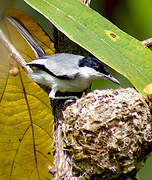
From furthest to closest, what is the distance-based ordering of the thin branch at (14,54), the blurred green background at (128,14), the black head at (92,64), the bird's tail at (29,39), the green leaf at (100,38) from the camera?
the blurred green background at (128,14) → the bird's tail at (29,39) → the black head at (92,64) → the thin branch at (14,54) → the green leaf at (100,38)

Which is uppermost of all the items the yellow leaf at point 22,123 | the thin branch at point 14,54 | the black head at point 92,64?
the thin branch at point 14,54

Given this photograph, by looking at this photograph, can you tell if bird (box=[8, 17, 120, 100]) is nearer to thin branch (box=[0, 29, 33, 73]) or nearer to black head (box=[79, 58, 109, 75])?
black head (box=[79, 58, 109, 75])

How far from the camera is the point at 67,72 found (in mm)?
3949

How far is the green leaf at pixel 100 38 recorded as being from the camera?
3.43m

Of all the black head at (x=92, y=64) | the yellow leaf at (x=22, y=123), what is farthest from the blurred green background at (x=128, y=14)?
the black head at (x=92, y=64)

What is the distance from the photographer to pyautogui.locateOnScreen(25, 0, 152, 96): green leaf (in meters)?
3.43

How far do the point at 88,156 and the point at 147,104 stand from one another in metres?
0.57

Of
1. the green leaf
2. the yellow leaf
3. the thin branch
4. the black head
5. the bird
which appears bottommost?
the yellow leaf

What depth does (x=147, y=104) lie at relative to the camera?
11.8 feet

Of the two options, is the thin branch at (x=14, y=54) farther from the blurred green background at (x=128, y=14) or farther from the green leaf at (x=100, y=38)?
the blurred green background at (x=128, y=14)

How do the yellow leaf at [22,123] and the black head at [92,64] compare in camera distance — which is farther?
the yellow leaf at [22,123]

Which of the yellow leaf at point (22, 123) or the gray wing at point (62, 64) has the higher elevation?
the gray wing at point (62, 64)

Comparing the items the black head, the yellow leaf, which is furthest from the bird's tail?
the black head

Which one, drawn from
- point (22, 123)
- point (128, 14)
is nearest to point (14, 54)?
point (22, 123)
